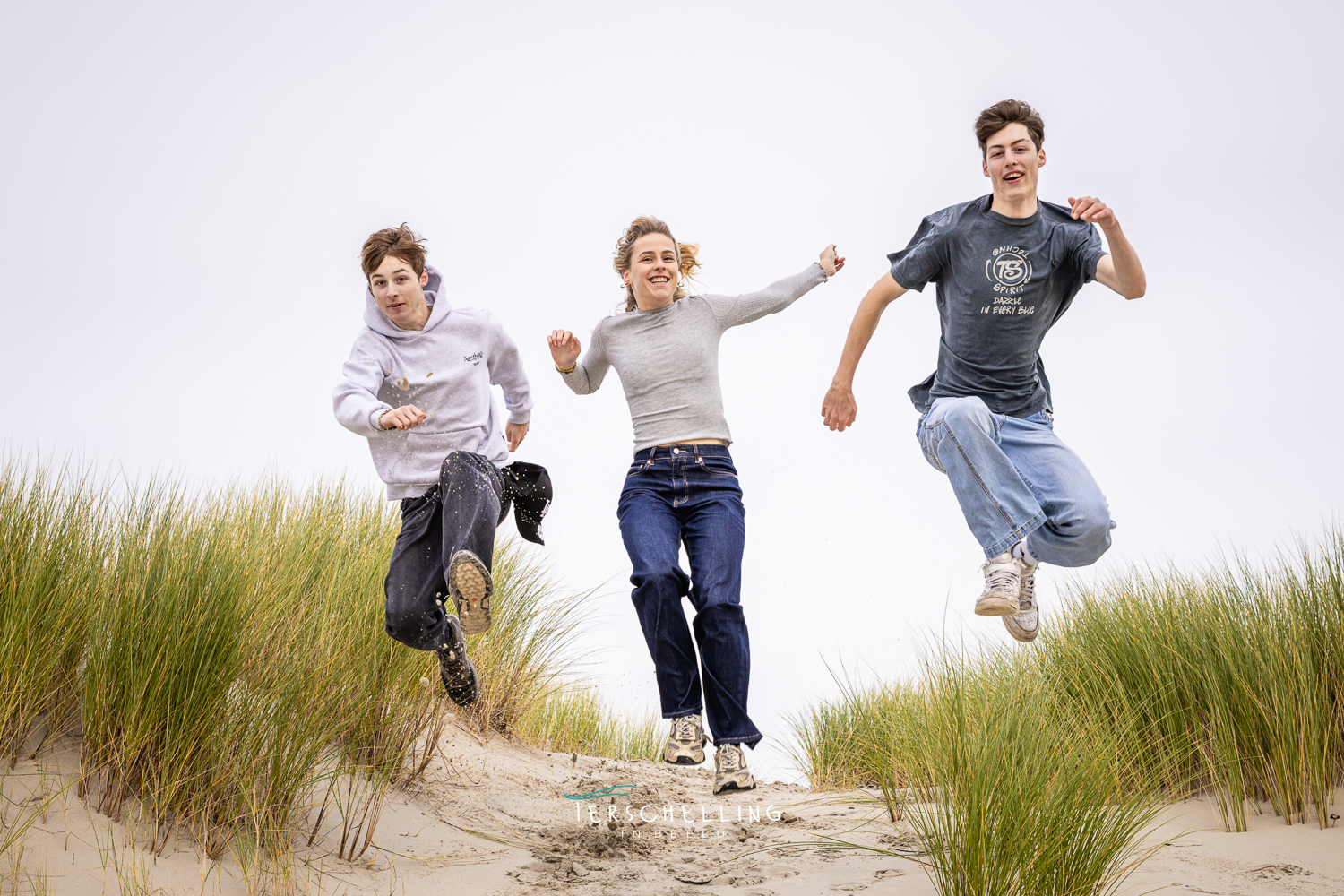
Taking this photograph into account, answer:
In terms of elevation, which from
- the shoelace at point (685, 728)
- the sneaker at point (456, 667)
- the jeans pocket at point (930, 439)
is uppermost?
the jeans pocket at point (930, 439)

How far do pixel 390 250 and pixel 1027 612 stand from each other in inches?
134

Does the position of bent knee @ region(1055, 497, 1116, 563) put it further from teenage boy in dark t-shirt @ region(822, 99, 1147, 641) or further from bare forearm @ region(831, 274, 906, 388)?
bare forearm @ region(831, 274, 906, 388)

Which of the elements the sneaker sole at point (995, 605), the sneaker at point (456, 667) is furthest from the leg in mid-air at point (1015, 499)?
the sneaker at point (456, 667)

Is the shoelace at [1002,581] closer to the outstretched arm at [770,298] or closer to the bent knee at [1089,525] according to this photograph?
the bent knee at [1089,525]

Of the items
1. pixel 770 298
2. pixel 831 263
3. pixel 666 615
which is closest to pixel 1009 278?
pixel 831 263

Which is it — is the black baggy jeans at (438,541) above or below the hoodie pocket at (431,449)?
below

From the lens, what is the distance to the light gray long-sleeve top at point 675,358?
15.9 ft

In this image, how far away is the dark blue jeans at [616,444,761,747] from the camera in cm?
443

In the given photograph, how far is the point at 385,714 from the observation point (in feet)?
16.0

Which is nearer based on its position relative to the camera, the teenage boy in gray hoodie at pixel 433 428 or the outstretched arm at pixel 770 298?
the teenage boy in gray hoodie at pixel 433 428

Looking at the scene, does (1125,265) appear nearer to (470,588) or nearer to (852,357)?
(852,357)

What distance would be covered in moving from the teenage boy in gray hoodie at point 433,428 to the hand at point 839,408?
4.92 ft

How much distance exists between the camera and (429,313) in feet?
16.3

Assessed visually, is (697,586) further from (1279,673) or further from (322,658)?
(1279,673)
